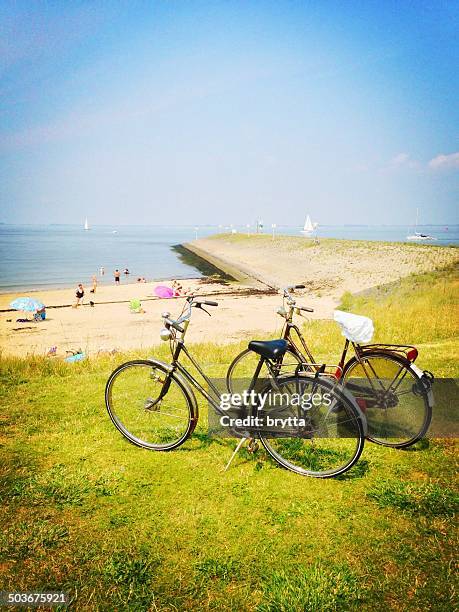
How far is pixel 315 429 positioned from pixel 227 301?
2401 centimetres

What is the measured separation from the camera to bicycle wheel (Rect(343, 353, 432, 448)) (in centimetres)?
444

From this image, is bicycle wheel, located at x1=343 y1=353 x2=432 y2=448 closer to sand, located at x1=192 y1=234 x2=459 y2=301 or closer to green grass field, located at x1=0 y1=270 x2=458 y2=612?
green grass field, located at x1=0 y1=270 x2=458 y2=612

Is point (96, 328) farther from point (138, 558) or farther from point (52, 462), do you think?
point (138, 558)

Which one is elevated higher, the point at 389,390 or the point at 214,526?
the point at 389,390

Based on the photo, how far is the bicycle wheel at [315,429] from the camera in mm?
3699

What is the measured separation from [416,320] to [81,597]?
36.6ft

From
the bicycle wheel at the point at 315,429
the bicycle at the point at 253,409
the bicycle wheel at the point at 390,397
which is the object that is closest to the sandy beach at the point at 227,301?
the bicycle at the point at 253,409

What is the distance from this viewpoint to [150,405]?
4641 millimetres

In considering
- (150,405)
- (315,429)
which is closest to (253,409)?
(315,429)

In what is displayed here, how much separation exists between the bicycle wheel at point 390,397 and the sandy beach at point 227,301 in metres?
2.29

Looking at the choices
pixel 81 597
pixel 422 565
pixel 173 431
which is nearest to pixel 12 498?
pixel 81 597

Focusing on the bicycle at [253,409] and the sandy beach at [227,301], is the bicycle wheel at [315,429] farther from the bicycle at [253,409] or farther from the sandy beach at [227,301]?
the sandy beach at [227,301]

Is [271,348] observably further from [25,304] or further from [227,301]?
[227,301]

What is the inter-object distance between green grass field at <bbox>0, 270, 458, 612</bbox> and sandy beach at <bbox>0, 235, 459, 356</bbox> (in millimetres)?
2155
